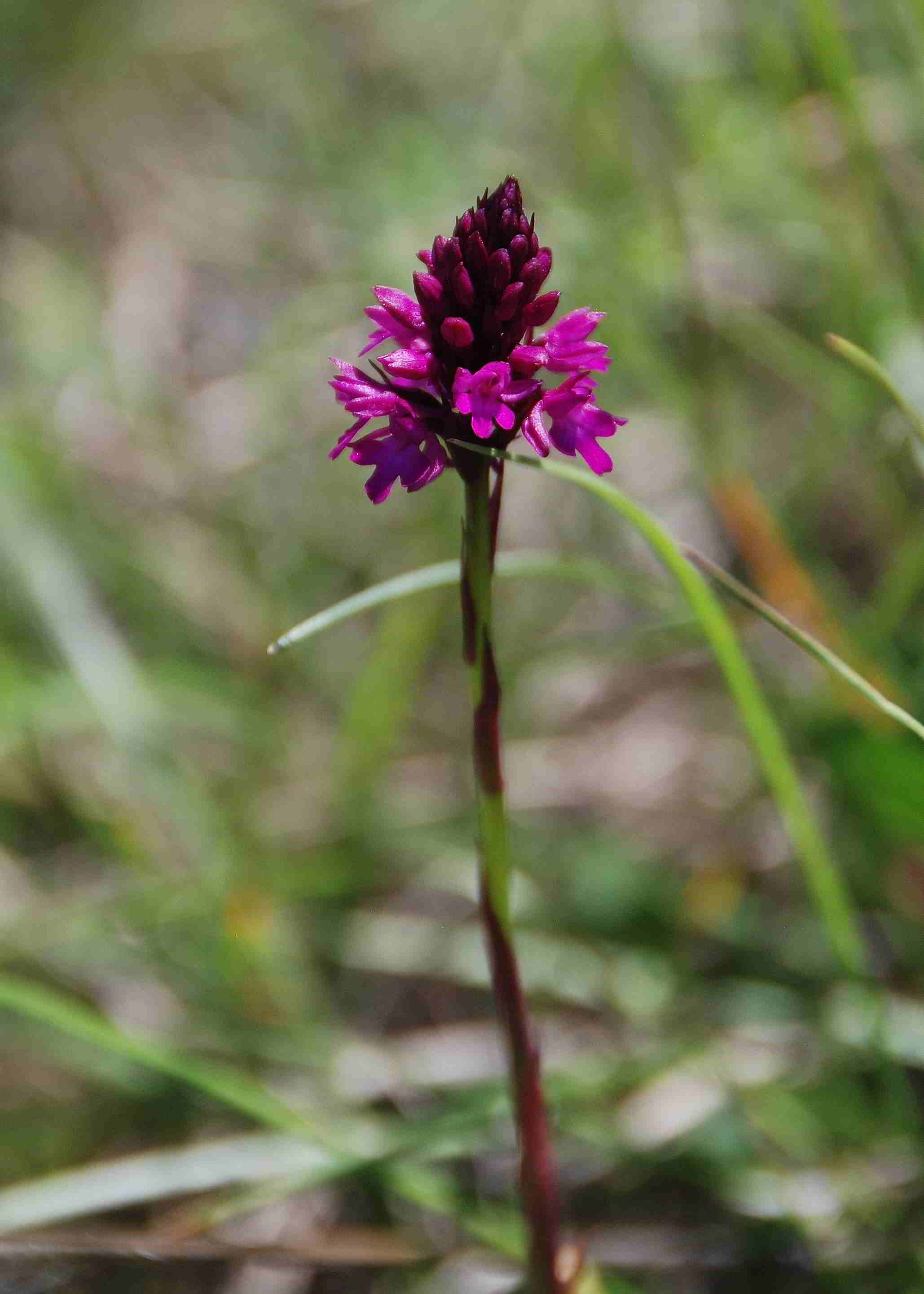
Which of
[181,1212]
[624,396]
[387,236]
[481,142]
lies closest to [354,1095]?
[181,1212]

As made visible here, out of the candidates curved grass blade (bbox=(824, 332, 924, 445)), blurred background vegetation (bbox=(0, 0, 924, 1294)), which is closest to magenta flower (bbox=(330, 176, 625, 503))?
curved grass blade (bbox=(824, 332, 924, 445))

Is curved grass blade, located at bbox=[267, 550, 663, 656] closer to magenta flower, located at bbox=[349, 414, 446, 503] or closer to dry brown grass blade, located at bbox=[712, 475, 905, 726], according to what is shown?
magenta flower, located at bbox=[349, 414, 446, 503]

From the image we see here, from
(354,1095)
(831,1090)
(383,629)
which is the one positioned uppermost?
(383,629)

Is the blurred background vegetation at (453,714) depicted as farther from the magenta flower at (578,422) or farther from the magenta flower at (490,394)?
the magenta flower at (490,394)

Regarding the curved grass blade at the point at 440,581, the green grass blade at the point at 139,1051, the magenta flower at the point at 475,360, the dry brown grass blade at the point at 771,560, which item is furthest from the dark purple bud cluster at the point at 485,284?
the dry brown grass blade at the point at 771,560

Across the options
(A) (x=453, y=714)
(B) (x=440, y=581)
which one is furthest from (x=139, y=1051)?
(A) (x=453, y=714)

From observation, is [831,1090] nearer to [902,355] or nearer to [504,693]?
[504,693]
